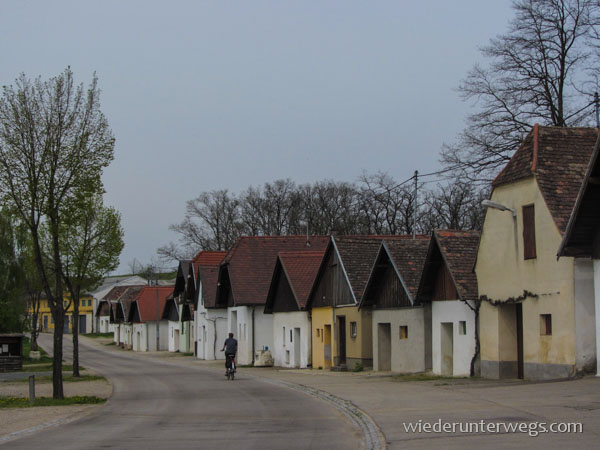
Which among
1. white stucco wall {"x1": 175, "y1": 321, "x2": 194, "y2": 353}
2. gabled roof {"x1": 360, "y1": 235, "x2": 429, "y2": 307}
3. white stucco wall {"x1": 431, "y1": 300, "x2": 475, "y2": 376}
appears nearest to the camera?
white stucco wall {"x1": 431, "y1": 300, "x2": 475, "y2": 376}

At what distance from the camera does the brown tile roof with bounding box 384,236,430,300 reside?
30531 millimetres

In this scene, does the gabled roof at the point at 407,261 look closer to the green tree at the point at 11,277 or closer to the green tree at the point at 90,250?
the green tree at the point at 90,250

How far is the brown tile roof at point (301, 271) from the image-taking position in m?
42.7

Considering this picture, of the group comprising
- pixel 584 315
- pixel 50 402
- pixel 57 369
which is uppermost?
pixel 584 315

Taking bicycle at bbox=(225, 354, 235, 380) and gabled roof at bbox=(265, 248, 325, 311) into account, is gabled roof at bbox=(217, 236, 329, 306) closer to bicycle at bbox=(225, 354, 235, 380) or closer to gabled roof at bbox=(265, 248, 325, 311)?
gabled roof at bbox=(265, 248, 325, 311)

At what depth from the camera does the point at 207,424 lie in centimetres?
1664

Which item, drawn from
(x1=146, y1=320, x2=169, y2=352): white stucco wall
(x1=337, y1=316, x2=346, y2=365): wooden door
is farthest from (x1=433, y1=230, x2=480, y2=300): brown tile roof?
(x1=146, y1=320, x2=169, y2=352): white stucco wall

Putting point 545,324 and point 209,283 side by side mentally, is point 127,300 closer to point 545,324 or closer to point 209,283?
point 209,283

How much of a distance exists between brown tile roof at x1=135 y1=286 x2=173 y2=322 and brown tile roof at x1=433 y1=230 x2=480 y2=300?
55963 mm

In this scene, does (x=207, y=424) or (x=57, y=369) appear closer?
(x=207, y=424)

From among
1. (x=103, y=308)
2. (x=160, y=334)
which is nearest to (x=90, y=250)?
(x=160, y=334)

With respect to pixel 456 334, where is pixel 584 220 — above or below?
above

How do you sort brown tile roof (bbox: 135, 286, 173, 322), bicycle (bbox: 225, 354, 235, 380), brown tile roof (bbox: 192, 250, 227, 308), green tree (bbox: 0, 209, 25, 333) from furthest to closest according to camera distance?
1. brown tile roof (bbox: 135, 286, 173, 322)
2. brown tile roof (bbox: 192, 250, 227, 308)
3. green tree (bbox: 0, 209, 25, 333)
4. bicycle (bbox: 225, 354, 235, 380)

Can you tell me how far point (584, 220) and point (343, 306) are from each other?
56.6ft
